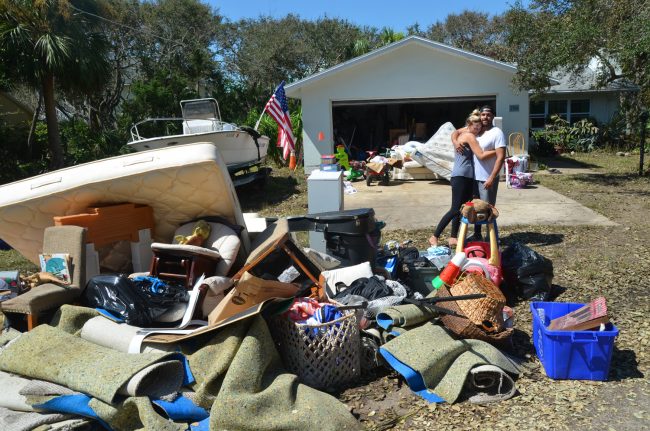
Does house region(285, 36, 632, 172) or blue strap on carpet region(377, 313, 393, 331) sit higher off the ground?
house region(285, 36, 632, 172)

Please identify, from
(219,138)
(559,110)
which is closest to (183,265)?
(219,138)

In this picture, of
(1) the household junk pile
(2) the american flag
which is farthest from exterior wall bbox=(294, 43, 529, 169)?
(1) the household junk pile

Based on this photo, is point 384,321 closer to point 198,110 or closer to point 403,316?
point 403,316

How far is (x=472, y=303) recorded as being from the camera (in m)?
4.08

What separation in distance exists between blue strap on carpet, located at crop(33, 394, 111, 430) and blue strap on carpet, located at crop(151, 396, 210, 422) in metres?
0.32

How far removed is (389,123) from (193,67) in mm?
12867

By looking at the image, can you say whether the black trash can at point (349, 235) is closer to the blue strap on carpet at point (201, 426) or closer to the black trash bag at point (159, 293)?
the black trash bag at point (159, 293)

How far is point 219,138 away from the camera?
40.9 feet

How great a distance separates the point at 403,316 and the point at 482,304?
57 cm

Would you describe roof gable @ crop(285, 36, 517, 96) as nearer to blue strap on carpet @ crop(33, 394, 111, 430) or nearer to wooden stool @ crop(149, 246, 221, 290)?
wooden stool @ crop(149, 246, 221, 290)

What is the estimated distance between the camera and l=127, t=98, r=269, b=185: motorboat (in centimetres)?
1195

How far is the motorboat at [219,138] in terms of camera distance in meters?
12.0

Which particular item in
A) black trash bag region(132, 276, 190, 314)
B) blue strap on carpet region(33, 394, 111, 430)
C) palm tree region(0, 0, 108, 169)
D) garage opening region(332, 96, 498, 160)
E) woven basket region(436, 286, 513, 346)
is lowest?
blue strap on carpet region(33, 394, 111, 430)

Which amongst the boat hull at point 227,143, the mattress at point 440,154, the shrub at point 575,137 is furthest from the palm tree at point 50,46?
the shrub at point 575,137
